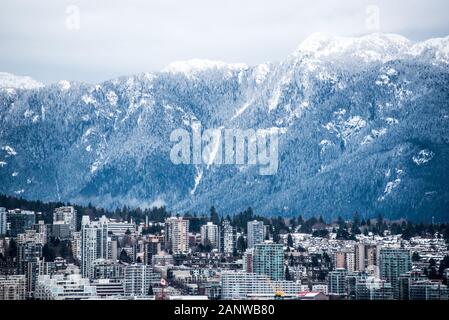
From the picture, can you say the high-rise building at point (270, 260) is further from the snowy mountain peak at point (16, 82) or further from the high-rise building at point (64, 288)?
the snowy mountain peak at point (16, 82)

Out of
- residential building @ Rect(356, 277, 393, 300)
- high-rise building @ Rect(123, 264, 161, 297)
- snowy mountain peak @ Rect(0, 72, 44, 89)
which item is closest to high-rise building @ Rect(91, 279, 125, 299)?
high-rise building @ Rect(123, 264, 161, 297)

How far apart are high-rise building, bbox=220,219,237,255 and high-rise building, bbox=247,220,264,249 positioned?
15 centimetres

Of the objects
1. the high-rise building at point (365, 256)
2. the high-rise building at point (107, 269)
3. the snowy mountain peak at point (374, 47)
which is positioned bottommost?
the high-rise building at point (107, 269)

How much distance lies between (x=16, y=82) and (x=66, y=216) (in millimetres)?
1881

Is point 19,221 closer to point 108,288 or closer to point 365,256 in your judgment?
point 108,288

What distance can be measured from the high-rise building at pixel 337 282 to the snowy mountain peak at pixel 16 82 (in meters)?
3.28

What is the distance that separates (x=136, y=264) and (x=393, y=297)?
2.83 meters

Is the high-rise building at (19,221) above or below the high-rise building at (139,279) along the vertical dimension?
above

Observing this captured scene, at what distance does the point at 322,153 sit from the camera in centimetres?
1625

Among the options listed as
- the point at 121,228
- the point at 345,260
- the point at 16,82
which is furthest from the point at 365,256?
the point at 16,82

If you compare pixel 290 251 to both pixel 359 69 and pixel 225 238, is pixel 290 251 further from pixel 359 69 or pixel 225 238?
pixel 359 69

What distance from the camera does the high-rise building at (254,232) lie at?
15.4 metres

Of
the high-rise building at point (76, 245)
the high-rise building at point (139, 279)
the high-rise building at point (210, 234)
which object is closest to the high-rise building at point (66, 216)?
the high-rise building at point (76, 245)
